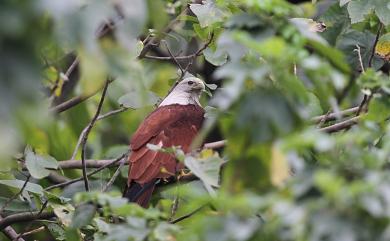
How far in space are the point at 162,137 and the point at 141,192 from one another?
1.39ft

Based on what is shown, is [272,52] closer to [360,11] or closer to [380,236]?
[380,236]

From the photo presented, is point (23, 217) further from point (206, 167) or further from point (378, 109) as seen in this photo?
point (378, 109)

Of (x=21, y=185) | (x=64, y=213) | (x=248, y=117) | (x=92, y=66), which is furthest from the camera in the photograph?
(x=21, y=185)

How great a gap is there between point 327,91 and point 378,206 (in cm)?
33

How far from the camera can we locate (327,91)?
193 cm

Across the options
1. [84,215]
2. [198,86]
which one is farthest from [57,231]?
[198,86]

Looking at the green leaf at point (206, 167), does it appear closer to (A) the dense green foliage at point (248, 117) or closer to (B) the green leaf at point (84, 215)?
(A) the dense green foliage at point (248, 117)

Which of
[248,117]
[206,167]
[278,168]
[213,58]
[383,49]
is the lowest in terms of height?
[383,49]

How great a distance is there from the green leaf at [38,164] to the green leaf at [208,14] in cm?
79

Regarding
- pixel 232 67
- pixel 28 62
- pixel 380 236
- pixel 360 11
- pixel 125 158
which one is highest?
pixel 28 62

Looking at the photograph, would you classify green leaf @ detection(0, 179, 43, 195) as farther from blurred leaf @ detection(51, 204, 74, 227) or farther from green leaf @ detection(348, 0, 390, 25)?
green leaf @ detection(348, 0, 390, 25)

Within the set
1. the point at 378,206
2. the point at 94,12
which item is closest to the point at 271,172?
the point at 378,206

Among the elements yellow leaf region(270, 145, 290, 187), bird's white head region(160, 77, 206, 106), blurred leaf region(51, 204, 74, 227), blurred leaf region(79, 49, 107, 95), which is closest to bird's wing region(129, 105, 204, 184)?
bird's white head region(160, 77, 206, 106)

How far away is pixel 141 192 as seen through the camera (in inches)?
153
